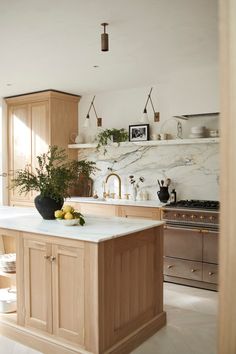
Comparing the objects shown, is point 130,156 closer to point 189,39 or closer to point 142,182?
point 142,182

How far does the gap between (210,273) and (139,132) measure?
227cm

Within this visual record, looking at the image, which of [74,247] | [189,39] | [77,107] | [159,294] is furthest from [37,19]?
[77,107]

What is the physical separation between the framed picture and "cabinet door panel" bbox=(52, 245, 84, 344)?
2.95 metres

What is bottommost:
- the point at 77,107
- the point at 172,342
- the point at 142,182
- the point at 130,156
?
the point at 172,342

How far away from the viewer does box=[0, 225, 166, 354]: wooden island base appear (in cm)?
243

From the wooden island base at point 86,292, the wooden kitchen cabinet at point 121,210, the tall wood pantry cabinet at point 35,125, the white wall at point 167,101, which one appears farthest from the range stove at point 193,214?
the tall wood pantry cabinet at point 35,125

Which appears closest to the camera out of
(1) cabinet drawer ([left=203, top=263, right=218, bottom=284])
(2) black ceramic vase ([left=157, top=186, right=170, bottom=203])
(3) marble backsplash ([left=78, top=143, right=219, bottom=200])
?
(1) cabinet drawer ([left=203, top=263, right=218, bottom=284])

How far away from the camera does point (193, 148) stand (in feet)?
16.0

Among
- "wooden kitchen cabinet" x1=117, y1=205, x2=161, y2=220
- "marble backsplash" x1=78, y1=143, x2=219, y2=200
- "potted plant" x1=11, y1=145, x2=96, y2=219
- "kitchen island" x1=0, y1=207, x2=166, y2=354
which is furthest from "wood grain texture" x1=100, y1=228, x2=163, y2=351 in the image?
"marble backsplash" x1=78, y1=143, x2=219, y2=200

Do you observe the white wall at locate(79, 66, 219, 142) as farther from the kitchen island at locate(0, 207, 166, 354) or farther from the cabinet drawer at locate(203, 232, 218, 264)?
the kitchen island at locate(0, 207, 166, 354)

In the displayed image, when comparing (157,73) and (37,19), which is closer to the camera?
(37,19)

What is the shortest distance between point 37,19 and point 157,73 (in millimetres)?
2032

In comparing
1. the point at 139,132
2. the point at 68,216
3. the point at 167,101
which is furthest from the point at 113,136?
the point at 68,216

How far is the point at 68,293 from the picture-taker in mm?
2561
